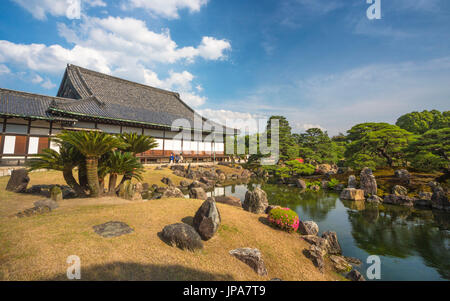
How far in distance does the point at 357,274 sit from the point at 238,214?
15.5ft

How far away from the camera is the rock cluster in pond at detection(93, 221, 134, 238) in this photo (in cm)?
540

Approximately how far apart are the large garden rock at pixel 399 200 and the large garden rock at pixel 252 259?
53.4ft

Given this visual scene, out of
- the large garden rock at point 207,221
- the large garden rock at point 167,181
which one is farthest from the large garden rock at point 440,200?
the large garden rock at point 167,181

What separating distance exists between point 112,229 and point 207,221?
9.55 feet

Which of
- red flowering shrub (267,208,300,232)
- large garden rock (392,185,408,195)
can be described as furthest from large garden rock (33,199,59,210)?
large garden rock (392,185,408,195)

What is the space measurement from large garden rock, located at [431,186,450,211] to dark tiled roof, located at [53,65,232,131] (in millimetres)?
26978

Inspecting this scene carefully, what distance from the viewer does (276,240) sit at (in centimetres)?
721

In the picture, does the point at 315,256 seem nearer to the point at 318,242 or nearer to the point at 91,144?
the point at 318,242

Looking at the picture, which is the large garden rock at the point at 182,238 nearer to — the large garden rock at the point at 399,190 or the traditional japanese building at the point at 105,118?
the traditional japanese building at the point at 105,118

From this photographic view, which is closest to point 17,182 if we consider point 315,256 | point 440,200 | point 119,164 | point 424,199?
point 119,164

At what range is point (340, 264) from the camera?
22.2 feet

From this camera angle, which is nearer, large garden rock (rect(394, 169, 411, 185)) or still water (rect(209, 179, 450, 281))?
still water (rect(209, 179, 450, 281))

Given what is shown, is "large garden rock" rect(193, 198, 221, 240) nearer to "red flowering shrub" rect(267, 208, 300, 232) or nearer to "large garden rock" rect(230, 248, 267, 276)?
"large garden rock" rect(230, 248, 267, 276)
